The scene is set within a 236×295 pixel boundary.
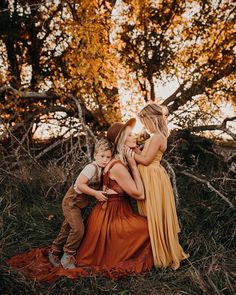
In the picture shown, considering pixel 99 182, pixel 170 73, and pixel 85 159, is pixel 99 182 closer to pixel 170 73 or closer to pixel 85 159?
pixel 85 159

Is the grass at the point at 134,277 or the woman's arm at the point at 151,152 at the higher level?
the woman's arm at the point at 151,152

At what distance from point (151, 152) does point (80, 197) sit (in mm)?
826

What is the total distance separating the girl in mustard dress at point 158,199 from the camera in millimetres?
4422

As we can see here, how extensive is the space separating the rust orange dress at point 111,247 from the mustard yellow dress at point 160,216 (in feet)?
0.29

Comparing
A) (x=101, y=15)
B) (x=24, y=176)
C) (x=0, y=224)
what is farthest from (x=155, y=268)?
(x=101, y=15)

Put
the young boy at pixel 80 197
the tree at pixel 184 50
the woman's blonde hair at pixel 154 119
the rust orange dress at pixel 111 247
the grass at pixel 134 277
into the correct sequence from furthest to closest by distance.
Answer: the tree at pixel 184 50, the woman's blonde hair at pixel 154 119, the young boy at pixel 80 197, the rust orange dress at pixel 111 247, the grass at pixel 134 277

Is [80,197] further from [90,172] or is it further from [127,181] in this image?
[127,181]

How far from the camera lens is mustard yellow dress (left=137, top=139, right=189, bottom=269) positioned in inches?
174

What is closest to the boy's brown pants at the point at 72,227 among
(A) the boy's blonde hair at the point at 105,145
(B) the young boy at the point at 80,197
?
(B) the young boy at the point at 80,197

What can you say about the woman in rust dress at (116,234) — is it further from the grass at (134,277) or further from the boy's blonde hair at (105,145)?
the grass at (134,277)

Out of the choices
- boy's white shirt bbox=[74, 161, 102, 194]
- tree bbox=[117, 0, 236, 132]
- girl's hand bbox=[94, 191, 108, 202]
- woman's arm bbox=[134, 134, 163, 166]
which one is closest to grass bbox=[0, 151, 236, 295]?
girl's hand bbox=[94, 191, 108, 202]

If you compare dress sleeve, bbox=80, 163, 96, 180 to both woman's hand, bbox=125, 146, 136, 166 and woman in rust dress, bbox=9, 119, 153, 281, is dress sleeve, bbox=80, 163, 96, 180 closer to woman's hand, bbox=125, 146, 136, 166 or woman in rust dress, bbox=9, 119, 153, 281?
woman in rust dress, bbox=9, 119, 153, 281

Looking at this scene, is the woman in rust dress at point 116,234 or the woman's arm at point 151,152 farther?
the woman's arm at point 151,152

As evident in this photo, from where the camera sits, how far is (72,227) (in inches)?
175
